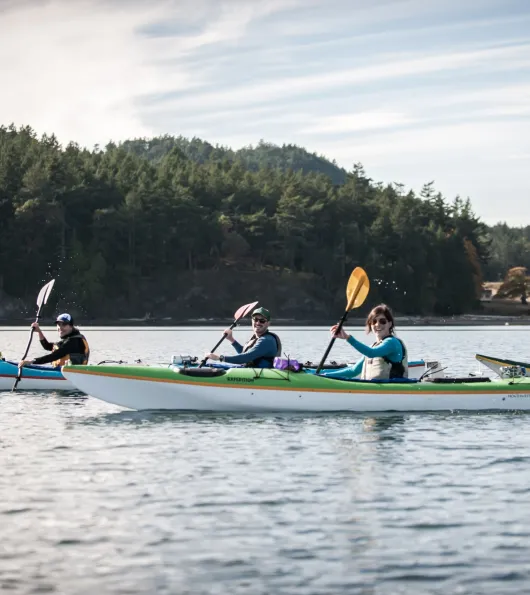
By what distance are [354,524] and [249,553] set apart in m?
1.43

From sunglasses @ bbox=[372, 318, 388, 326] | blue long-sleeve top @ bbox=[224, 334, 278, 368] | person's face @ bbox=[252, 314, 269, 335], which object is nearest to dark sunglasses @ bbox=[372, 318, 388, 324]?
sunglasses @ bbox=[372, 318, 388, 326]

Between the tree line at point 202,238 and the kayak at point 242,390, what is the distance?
84.0 m

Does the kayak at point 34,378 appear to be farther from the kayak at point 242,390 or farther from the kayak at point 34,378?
the kayak at point 242,390

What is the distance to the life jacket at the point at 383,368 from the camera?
1888 centimetres

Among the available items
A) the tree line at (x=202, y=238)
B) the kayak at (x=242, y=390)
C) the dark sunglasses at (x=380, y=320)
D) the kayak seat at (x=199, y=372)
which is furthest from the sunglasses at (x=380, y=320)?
the tree line at (x=202, y=238)

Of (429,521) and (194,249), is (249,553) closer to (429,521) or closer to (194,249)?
(429,521)

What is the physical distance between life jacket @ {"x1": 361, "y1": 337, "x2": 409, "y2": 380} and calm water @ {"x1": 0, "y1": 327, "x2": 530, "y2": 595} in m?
0.71

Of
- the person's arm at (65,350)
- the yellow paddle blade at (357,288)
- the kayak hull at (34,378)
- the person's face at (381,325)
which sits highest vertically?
the yellow paddle blade at (357,288)

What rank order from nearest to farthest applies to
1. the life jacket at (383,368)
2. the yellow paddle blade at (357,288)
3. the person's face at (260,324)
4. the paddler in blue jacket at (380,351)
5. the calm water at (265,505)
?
the calm water at (265,505), the paddler in blue jacket at (380,351), the life jacket at (383,368), the person's face at (260,324), the yellow paddle blade at (357,288)

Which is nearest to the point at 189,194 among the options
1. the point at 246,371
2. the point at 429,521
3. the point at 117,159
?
the point at 117,159

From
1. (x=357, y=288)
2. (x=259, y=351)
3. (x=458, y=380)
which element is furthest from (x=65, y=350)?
(x=458, y=380)

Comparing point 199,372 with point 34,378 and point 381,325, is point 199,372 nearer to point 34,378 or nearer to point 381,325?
point 381,325

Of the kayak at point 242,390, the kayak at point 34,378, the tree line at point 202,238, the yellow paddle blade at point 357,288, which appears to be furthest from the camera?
the tree line at point 202,238

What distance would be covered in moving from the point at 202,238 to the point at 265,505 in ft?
329
